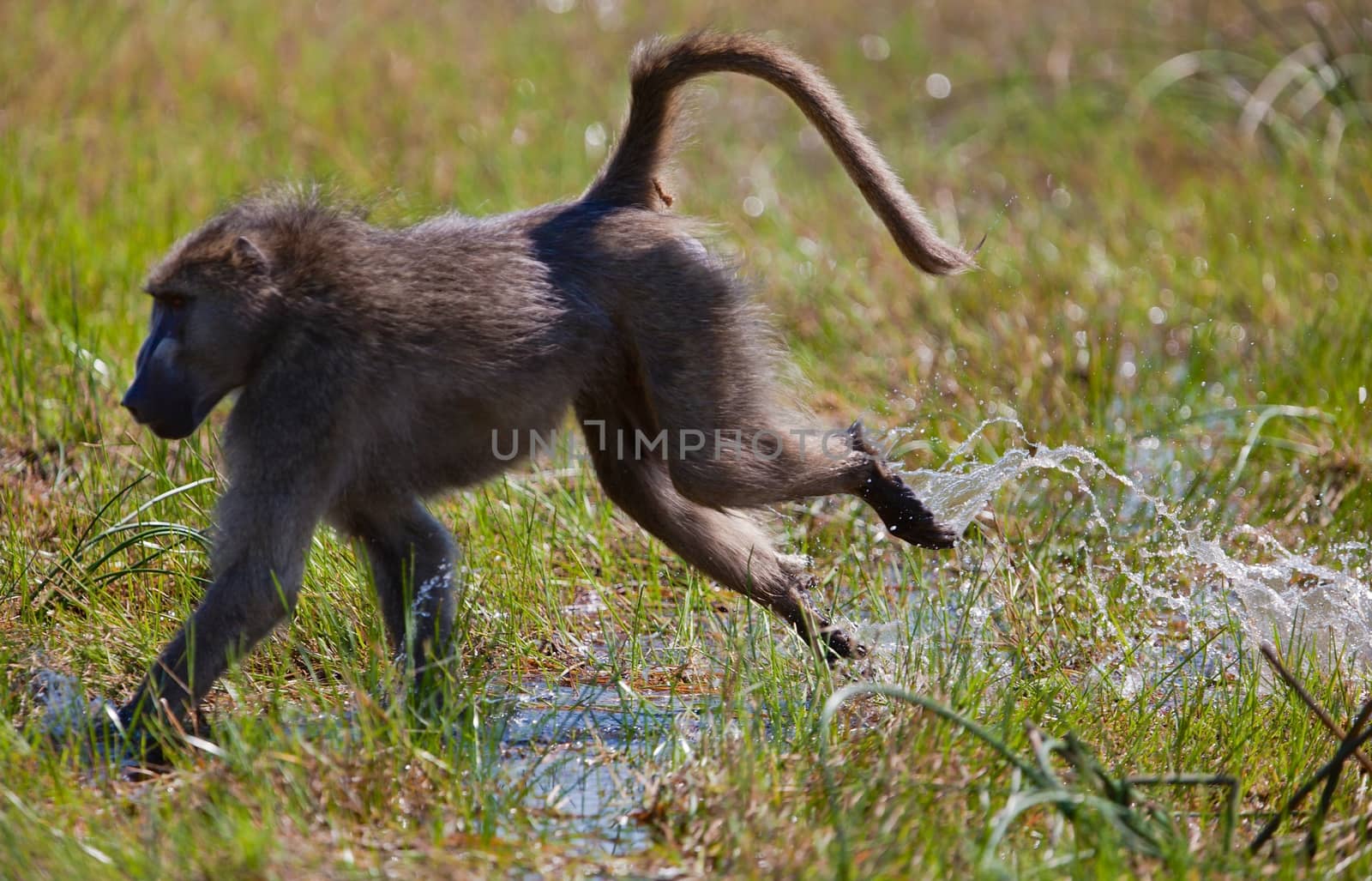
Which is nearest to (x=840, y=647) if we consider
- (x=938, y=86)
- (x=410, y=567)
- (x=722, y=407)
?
(x=722, y=407)

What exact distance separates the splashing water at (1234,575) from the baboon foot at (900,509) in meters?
0.06

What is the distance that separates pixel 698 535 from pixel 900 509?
0.49 meters

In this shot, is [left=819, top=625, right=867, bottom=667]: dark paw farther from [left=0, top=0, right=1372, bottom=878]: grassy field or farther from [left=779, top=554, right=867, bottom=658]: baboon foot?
[left=0, top=0, right=1372, bottom=878]: grassy field

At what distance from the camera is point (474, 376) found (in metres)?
3.51

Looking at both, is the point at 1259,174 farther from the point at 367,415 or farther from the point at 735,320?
the point at 367,415

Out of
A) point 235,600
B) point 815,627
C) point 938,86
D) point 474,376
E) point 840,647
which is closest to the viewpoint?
→ point 235,600

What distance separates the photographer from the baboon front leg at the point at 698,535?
3896 millimetres

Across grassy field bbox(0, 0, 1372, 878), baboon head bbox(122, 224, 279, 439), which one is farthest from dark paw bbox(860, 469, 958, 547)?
baboon head bbox(122, 224, 279, 439)

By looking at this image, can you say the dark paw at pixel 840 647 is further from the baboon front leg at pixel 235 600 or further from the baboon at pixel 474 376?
the baboon front leg at pixel 235 600

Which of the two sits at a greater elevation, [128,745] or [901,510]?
[901,510]

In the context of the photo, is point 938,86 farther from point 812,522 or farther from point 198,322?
point 198,322

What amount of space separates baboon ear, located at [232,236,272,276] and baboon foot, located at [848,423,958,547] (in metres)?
1.43

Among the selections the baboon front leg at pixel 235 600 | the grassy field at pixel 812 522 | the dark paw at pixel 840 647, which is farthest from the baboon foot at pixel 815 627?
the baboon front leg at pixel 235 600

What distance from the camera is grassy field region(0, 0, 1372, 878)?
2.85 metres
